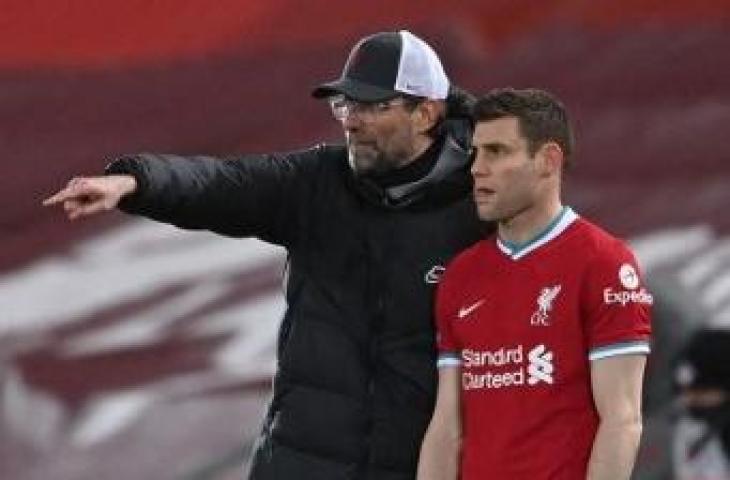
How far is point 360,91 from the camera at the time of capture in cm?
272

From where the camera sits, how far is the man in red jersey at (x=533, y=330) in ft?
8.11

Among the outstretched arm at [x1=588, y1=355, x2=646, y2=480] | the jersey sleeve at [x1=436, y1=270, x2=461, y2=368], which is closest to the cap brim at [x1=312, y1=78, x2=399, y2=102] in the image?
the jersey sleeve at [x1=436, y1=270, x2=461, y2=368]

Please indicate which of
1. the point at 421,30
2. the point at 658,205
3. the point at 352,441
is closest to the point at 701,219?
→ the point at 658,205

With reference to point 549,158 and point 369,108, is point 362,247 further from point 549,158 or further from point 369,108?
point 549,158

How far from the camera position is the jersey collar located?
2568 mm

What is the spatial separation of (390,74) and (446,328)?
0.34 metres

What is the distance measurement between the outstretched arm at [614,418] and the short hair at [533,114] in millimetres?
268

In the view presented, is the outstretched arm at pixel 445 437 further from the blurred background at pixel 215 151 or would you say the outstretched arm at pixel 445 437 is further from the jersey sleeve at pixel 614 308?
the blurred background at pixel 215 151

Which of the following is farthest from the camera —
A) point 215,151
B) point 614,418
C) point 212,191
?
point 215,151

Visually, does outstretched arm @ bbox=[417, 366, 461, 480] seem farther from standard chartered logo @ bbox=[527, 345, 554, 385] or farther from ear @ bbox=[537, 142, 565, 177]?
ear @ bbox=[537, 142, 565, 177]

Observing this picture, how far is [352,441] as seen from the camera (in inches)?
107

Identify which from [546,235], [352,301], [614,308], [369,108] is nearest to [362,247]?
[352,301]

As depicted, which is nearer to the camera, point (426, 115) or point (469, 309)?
point (469, 309)

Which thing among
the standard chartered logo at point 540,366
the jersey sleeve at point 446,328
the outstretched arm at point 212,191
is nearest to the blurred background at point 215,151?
the outstretched arm at point 212,191
